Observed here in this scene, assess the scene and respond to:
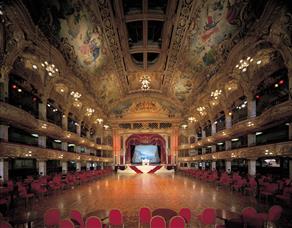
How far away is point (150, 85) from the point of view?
30.4 metres

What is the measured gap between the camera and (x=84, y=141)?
26.2 meters

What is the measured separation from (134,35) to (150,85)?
11.1 metres

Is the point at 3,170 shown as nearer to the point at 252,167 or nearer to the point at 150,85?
the point at 252,167

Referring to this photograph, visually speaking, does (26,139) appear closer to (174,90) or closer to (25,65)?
(25,65)

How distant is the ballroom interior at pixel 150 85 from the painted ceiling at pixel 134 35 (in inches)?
3.4

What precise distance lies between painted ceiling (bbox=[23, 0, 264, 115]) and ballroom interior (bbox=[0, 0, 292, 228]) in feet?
0.28

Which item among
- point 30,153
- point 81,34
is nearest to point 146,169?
point 30,153

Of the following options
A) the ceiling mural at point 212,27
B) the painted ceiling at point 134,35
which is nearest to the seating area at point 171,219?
the painted ceiling at point 134,35

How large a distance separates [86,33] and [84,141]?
13.9 meters

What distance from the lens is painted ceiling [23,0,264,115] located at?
42.6ft

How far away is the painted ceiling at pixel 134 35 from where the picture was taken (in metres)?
13.0

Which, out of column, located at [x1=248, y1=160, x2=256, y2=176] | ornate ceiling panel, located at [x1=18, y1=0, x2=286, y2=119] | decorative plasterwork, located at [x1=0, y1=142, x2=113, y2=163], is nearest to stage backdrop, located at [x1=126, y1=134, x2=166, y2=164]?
ornate ceiling panel, located at [x1=18, y1=0, x2=286, y2=119]

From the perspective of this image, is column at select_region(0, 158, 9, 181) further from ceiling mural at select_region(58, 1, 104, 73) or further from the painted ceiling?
ceiling mural at select_region(58, 1, 104, 73)

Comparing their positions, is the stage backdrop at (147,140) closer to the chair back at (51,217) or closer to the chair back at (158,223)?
the chair back at (51,217)
